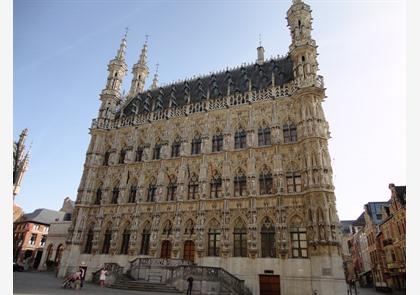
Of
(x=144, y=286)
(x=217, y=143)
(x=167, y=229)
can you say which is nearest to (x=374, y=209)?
(x=217, y=143)

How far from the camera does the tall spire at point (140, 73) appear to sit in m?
39.7

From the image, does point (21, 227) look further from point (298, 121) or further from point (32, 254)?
point (298, 121)

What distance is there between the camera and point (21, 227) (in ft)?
167

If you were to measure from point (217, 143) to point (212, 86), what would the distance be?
8.41 metres

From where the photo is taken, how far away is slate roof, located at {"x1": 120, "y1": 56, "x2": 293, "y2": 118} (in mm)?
27950

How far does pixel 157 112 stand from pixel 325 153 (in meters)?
18.6

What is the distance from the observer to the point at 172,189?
26031mm

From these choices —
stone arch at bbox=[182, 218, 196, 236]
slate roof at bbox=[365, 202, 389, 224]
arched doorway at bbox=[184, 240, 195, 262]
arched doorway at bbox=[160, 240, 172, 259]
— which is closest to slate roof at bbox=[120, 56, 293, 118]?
stone arch at bbox=[182, 218, 196, 236]

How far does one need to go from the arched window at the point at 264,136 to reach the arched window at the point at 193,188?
22.6ft

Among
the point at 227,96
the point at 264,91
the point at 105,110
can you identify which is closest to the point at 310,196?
the point at 264,91

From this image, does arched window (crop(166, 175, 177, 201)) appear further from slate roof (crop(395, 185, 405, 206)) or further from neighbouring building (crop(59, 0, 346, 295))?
slate roof (crop(395, 185, 405, 206))

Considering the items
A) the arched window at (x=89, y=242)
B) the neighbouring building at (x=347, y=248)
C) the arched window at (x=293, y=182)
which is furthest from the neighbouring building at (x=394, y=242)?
the arched window at (x=89, y=242)

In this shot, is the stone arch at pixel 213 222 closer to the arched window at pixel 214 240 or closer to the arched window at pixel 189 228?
the arched window at pixel 214 240

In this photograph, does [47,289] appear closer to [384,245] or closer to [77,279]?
[77,279]
